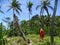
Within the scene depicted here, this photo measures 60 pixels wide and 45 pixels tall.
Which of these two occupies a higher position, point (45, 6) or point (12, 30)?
point (45, 6)

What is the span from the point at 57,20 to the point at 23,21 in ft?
48.4

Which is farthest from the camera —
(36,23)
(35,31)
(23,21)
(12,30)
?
(23,21)

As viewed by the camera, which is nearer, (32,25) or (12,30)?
(12,30)

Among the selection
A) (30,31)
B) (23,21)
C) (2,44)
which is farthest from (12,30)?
(2,44)

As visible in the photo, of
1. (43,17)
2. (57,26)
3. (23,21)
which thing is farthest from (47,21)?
(23,21)

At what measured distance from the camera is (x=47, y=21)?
70.9 meters

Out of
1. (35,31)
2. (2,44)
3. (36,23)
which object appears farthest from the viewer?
(36,23)

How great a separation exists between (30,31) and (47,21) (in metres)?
6.10

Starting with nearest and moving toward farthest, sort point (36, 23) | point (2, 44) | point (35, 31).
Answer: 1. point (2, 44)
2. point (35, 31)
3. point (36, 23)

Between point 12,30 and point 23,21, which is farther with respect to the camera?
point 23,21

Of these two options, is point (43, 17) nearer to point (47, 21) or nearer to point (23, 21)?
point (47, 21)

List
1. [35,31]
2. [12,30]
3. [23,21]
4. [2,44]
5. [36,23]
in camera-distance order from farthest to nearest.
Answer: [23,21]
[36,23]
[35,31]
[12,30]
[2,44]

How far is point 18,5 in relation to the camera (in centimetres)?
7050

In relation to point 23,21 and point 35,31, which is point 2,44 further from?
point 23,21
